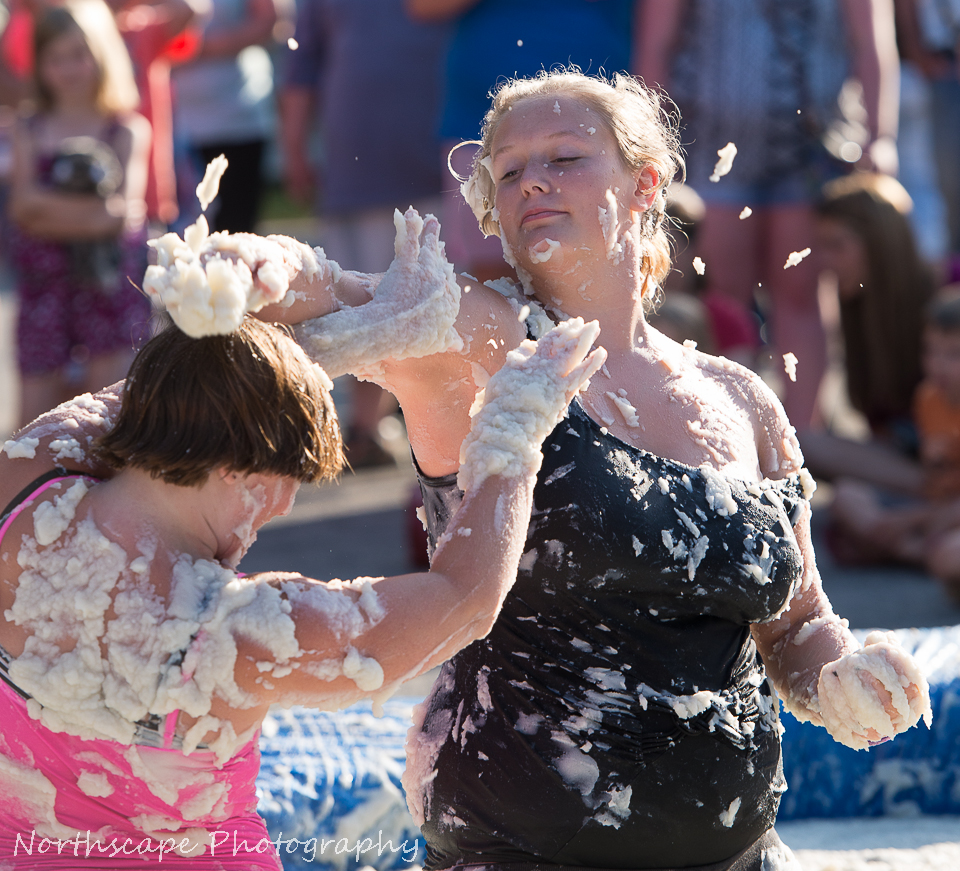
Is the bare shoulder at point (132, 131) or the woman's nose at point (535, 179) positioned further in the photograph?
the bare shoulder at point (132, 131)

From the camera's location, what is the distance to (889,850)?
2.94 metres

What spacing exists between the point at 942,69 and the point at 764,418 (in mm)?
4814

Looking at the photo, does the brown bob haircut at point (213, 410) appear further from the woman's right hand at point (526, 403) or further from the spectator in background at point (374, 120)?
the spectator in background at point (374, 120)

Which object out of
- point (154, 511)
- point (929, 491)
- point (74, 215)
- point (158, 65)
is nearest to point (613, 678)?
point (154, 511)

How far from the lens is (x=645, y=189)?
223cm

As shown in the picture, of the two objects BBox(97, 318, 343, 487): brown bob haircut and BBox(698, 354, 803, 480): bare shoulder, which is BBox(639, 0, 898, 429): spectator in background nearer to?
BBox(698, 354, 803, 480): bare shoulder

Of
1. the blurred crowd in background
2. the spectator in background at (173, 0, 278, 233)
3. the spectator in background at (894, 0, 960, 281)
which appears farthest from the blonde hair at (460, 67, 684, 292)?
the spectator in background at (894, 0, 960, 281)

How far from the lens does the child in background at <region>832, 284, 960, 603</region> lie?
182 inches

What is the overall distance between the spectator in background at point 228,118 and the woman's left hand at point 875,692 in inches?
180

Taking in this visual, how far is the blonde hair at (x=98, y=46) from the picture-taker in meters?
4.81

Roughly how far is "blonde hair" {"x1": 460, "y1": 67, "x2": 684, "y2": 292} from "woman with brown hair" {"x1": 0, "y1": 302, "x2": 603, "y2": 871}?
551 millimetres

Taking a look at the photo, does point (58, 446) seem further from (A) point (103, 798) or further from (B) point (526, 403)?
(B) point (526, 403)

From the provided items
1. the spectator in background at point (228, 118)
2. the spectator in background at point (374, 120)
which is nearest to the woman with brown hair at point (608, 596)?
the spectator in background at point (374, 120)

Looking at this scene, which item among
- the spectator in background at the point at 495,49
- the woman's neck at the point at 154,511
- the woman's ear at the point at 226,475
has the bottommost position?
the woman's neck at the point at 154,511
